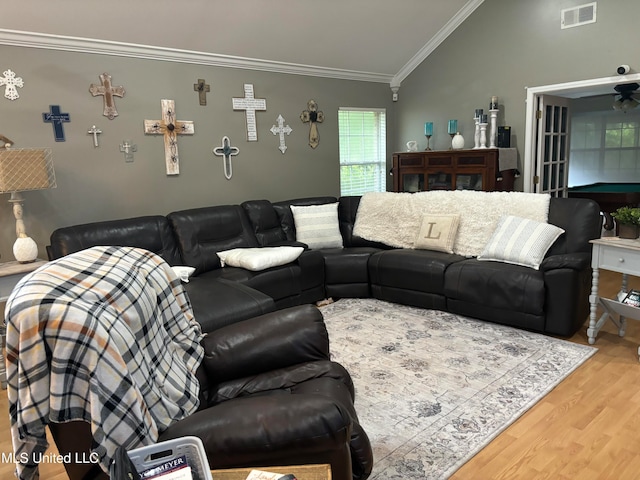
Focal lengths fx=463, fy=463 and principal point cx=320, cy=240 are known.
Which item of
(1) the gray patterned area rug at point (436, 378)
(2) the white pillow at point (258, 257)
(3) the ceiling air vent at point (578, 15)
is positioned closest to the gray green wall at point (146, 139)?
(2) the white pillow at point (258, 257)

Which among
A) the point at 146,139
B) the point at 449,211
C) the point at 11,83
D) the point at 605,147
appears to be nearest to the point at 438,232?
the point at 449,211

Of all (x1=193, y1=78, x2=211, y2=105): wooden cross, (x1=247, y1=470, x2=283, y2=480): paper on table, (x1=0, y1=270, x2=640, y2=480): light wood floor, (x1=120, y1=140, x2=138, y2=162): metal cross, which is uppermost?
(x1=193, y1=78, x2=211, y2=105): wooden cross

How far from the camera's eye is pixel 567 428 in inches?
88.2

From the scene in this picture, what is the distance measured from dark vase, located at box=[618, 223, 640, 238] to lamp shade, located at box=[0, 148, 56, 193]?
3.85m

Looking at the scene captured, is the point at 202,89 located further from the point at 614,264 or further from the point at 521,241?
the point at 614,264

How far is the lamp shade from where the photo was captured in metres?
2.97

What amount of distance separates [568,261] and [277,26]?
3226 mm

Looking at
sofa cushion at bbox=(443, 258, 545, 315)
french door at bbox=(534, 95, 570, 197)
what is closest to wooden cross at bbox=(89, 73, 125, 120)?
sofa cushion at bbox=(443, 258, 545, 315)

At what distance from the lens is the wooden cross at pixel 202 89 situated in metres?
4.39

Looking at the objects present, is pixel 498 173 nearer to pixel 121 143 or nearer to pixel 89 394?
pixel 121 143

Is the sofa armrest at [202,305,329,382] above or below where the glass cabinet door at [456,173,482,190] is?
below

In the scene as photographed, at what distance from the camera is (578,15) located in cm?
441

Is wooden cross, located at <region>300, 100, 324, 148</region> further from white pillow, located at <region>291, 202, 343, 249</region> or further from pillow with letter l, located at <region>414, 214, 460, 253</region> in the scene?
pillow with letter l, located at <region>414, 214, 460, 253</region>

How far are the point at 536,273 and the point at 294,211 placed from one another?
2.27 metres
